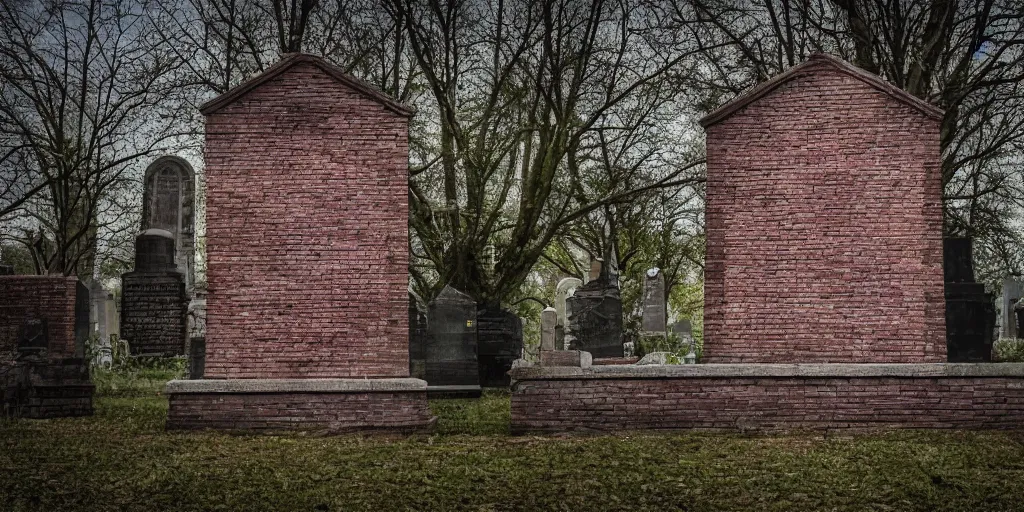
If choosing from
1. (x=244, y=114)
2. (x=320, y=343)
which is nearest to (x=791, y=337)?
(x=320, y=343)

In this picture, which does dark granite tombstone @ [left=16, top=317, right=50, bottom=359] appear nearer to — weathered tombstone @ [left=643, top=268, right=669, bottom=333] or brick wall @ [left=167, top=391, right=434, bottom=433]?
brick wall @ [left=167, top=391, right=434, bottom=433]

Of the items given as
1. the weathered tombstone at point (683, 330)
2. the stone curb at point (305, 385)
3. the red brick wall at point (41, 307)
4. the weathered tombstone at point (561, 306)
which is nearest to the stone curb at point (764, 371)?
the stone curb at point (305, 385)

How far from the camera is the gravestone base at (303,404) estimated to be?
11.0m

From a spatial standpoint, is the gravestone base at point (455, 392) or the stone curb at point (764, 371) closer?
the stone curb at point (764, 371)

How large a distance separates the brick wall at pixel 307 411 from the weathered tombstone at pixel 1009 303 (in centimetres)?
2067

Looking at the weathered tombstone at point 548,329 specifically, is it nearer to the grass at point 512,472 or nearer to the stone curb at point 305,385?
the grass at point 512,472

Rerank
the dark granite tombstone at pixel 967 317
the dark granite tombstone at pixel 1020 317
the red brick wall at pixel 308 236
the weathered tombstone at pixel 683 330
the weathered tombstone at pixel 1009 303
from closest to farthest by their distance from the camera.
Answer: the red brick wall at pixel 308 236, the dark granite tombstone at pixel 967 317, the dark granite tombstone at pixel 1020 317, the weathered tombstone at pixel 1009 303, the weathered tombstone at pixel 683 330

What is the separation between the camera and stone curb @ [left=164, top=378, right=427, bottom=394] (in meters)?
11.0

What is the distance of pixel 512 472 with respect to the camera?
888 centimetres

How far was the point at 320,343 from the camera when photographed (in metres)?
11.2

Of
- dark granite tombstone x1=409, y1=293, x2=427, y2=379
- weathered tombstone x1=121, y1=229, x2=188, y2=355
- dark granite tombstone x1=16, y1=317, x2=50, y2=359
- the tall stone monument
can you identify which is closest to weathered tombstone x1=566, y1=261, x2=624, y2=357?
dark granite tombstone x1=409, y1=293, x2=427, y2=379

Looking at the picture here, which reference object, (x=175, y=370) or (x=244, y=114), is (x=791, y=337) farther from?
(x=175, y=370)

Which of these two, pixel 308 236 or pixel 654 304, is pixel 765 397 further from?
pixel 654 304

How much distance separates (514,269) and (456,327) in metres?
3.26
